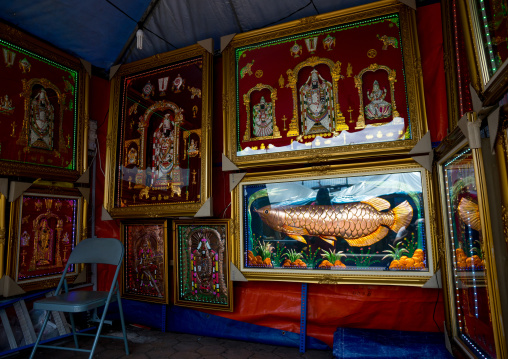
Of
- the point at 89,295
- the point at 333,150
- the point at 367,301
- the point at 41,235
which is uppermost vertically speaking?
the point at 333,150

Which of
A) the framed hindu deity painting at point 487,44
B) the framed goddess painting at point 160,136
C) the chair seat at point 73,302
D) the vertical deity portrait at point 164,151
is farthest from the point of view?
the vertical deity portrait at point 164,151

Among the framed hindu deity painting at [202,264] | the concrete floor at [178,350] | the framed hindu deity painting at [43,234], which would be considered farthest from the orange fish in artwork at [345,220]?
the framed hindu deity painting at [43,234]

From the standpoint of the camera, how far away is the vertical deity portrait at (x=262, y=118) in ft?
9.91

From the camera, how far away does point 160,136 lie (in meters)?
3.45

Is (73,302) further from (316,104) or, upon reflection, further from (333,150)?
(316,104)

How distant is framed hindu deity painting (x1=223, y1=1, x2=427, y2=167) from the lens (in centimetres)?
263

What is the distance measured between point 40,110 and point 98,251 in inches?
61.0

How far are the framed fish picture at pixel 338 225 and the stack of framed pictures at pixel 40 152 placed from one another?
1846 millimetres

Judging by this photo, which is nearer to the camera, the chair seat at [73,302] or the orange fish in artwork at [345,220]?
the chair seat at [73,302]

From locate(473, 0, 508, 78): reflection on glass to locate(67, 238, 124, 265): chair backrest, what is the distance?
2.86m

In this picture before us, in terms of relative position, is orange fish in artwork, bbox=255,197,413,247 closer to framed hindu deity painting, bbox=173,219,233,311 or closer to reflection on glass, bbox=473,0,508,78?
framed hindu deity painting, bbox=173,219,233,311

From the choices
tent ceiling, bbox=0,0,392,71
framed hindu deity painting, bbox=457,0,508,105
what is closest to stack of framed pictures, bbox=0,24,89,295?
tent ceiling, bbox=0,0,392,71

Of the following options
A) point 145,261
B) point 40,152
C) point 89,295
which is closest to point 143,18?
point 40,152

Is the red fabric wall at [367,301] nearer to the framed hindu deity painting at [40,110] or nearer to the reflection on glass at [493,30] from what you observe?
the reflection on glass at [493,30]
